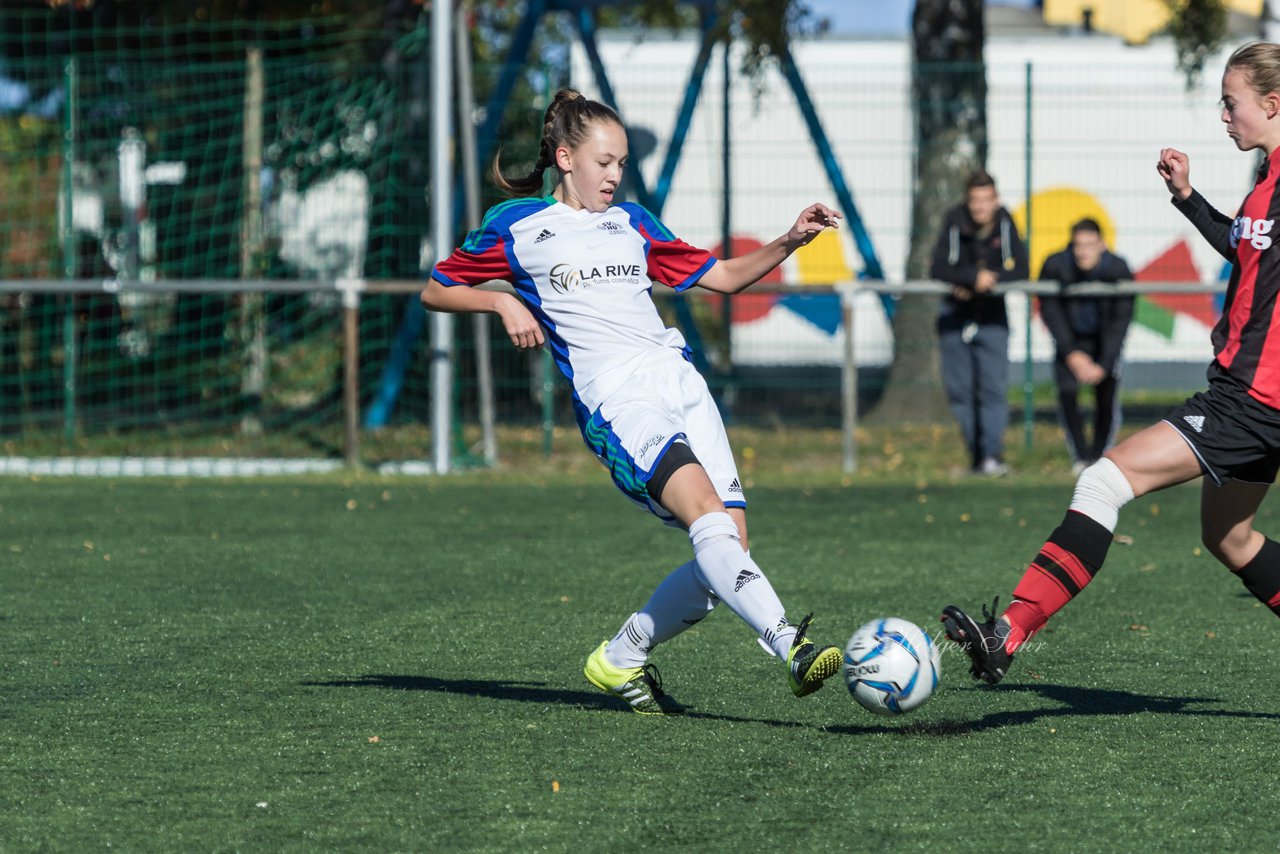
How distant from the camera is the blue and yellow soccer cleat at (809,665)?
14.0ft

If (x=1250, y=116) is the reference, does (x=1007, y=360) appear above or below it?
below

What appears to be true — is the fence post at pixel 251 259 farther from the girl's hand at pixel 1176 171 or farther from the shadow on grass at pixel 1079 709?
the girl's hand at pixel 1176 171

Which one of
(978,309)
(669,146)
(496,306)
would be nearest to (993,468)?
(978,309)

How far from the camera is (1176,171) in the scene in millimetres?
4875

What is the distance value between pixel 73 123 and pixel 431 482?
490cm

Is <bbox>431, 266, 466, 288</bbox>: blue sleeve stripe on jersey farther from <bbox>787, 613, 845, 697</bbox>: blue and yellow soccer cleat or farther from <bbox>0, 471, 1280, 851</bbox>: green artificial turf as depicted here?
<bbox>787, 613, 845, 697</bbox>: blue and yellow soccer cleat

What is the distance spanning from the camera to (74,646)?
5969mm

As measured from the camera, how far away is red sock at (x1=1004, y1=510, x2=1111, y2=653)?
182 inches

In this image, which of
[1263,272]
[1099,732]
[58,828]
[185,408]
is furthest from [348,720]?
[185,408]

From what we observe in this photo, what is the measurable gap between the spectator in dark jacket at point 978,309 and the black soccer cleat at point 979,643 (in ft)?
22.8

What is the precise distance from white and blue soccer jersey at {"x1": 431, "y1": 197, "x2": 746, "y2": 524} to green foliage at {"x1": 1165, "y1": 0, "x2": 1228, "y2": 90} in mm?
10914

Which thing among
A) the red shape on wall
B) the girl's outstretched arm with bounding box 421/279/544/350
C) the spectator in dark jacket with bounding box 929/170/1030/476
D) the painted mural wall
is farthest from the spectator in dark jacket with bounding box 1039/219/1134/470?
the girl's outstretched arm with bounding box 421/279/544/350

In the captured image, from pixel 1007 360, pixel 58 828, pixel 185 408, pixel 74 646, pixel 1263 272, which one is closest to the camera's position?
pixel 58 828

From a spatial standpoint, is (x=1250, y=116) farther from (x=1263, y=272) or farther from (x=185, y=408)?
(x=185, y=408)
